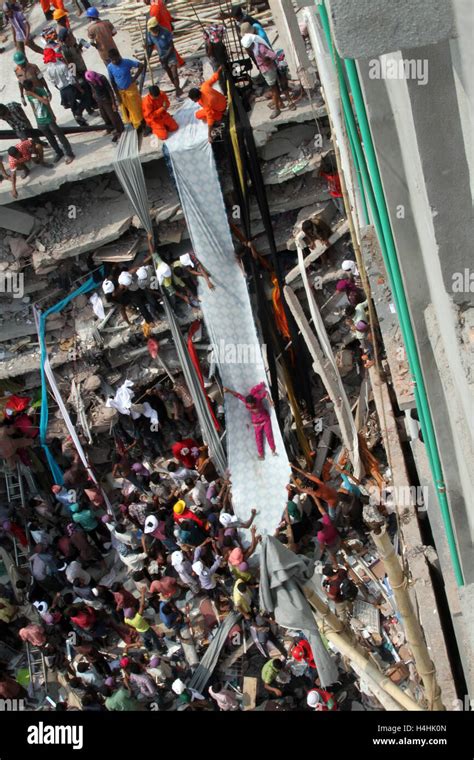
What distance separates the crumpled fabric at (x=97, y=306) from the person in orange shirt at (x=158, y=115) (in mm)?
2840

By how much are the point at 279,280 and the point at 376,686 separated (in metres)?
8.58

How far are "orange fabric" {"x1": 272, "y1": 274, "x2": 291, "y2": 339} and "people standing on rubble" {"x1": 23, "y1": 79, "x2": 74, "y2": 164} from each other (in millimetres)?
3703

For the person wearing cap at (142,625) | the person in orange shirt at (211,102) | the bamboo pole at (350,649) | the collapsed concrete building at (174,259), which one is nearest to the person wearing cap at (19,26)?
the collapsed concrete building at (174,259)

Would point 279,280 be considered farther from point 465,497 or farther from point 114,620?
point 465,497

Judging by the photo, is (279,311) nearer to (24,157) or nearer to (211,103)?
(211,103)

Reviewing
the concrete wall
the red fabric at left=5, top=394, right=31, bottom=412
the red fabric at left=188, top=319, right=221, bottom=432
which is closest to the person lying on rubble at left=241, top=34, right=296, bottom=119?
the red fabric at left=188, top=319, right=221, bottom=432

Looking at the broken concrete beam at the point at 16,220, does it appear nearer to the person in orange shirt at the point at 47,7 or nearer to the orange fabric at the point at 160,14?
the orange fabric at the point at 160,14

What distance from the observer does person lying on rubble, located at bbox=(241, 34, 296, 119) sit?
12688 millimetres

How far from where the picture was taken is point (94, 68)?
15.5 m

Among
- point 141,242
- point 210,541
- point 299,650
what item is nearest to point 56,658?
point 210,541

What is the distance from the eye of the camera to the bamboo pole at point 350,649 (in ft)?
21.4

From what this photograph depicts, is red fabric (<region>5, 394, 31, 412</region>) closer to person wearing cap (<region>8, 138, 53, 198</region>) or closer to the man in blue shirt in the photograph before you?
person wearing cap (<region>8, 138, 53, 198</region>)
